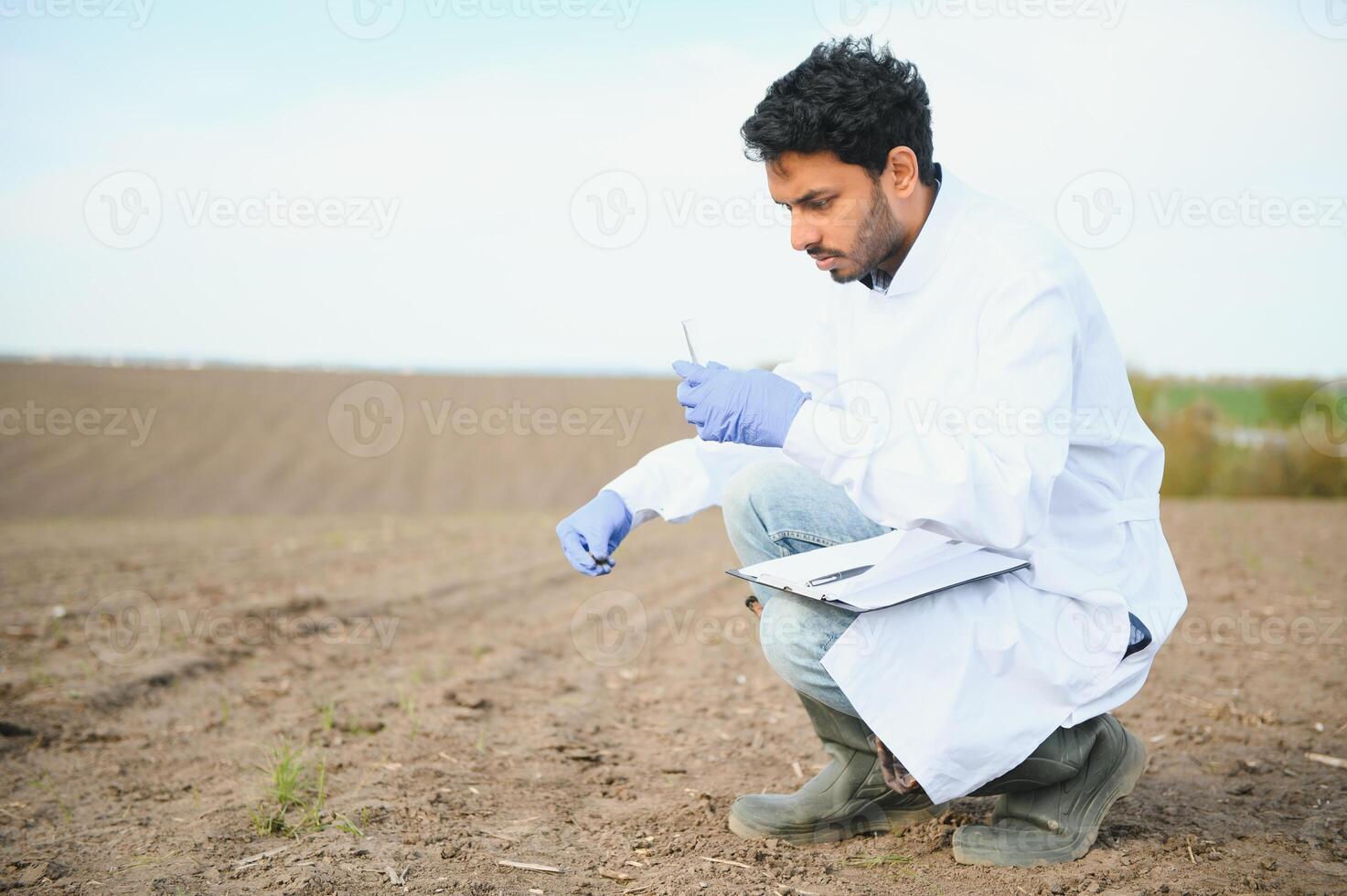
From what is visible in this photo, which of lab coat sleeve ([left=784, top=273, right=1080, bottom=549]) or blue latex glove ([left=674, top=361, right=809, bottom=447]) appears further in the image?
blue latex glove ([left=674, top=361, right=809, bottom=447])

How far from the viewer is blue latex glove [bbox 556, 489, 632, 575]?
2.30 meters

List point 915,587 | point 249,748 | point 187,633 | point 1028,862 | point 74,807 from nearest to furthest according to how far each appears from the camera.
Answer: point 915,587, point 1028,862, point 74,807, point 249,748, point 187,633

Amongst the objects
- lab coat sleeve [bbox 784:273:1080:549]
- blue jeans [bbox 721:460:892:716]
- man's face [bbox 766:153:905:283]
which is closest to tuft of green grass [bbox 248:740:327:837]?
blue jeans [bbox 721:460:892:716]

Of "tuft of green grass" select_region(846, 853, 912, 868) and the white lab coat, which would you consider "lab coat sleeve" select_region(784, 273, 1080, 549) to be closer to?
the white lab coat

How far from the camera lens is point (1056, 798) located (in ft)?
6.98

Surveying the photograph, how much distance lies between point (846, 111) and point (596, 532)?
3.53 ft

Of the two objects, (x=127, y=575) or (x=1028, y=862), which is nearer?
(x=1028, y=862)

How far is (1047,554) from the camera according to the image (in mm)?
1998

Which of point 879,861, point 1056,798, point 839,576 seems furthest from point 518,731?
point 1056,798

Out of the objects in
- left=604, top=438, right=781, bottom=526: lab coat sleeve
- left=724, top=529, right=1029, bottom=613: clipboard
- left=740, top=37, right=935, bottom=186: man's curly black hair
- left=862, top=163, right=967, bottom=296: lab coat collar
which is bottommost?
left=724, top=529, right=1029, bottom=613: clipboard

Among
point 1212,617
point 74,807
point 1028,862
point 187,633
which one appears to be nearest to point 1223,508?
point 1212,617

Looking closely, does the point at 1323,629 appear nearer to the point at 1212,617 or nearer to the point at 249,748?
the point at 1212,617

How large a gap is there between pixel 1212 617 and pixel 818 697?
298 centimetres

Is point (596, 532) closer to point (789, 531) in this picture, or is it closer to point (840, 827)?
point (789, 531)
